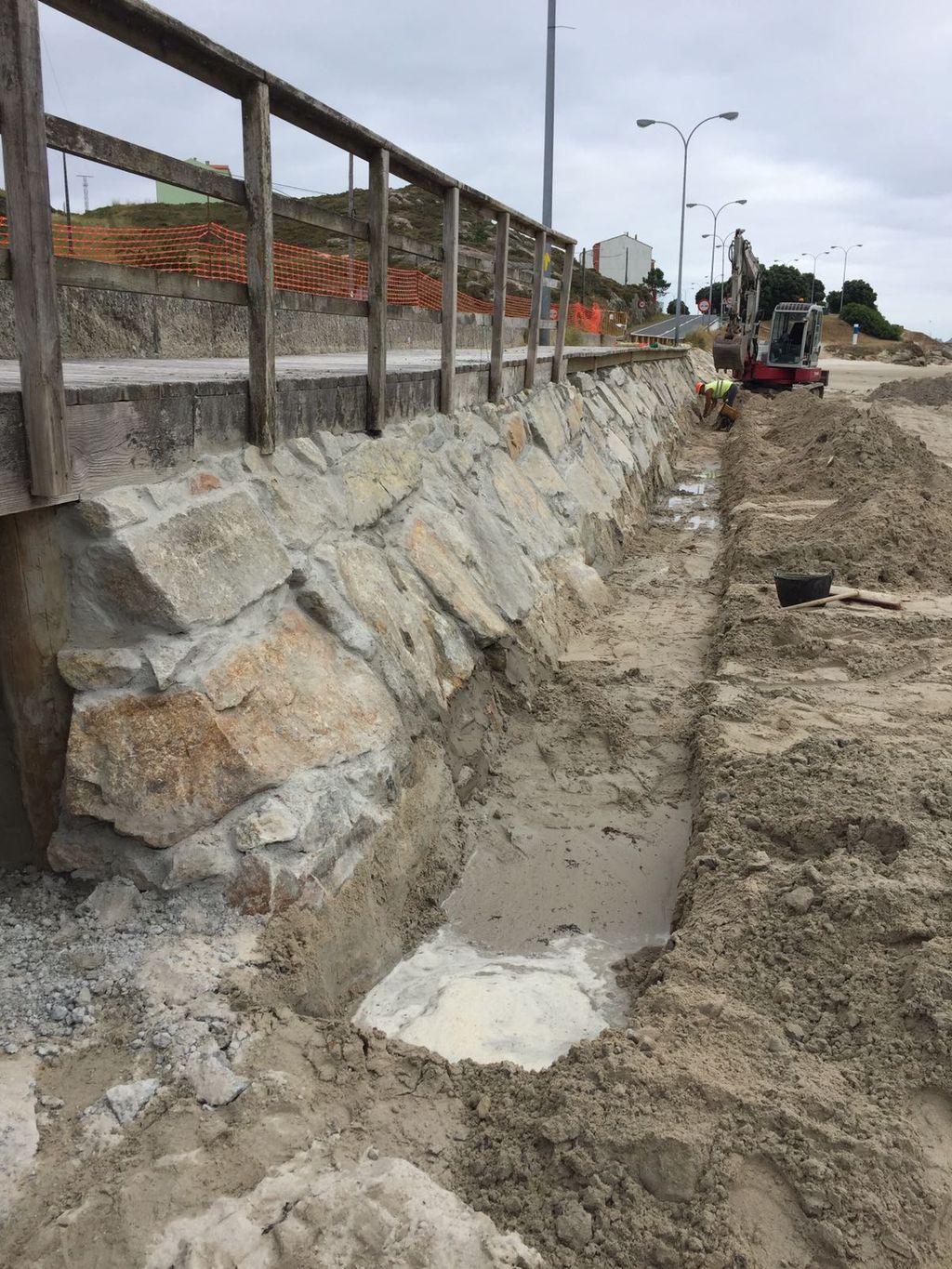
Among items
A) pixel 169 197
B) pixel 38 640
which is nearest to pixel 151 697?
pixel 38 640

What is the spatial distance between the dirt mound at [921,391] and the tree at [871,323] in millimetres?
54345

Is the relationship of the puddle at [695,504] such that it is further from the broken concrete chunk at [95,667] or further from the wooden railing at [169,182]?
the broken concrete chunk at [95,667]

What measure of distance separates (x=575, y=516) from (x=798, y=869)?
4.96m

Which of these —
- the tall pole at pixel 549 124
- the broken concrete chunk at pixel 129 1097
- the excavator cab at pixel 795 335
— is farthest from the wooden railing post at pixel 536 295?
the excavator cab at pixel 795 335

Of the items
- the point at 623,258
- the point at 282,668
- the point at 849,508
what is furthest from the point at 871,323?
the point at 282,668

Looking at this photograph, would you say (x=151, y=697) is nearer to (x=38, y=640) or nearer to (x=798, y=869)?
(x=38, y=640)

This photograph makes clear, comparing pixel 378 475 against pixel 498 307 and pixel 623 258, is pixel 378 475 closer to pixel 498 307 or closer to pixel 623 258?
pixel 498 307

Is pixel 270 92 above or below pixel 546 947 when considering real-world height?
above

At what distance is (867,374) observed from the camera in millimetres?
44031

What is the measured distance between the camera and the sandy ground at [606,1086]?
7.03 ft

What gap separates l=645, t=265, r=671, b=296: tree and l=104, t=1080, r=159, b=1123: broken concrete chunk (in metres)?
86.5

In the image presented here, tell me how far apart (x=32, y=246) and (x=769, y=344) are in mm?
24756

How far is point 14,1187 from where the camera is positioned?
2.22 m

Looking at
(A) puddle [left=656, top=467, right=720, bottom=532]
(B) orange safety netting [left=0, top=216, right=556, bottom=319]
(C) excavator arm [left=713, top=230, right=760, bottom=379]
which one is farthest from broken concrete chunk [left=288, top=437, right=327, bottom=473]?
(C) excavator arm [left=713, top=230, right=760, bottom=379]
